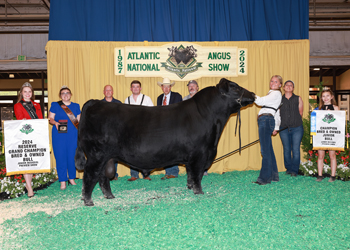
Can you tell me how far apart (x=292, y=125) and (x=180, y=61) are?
97.9 inches

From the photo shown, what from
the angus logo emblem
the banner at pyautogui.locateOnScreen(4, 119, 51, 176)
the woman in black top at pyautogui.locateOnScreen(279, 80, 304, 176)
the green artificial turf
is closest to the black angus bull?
the green artificial turf

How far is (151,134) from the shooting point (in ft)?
11.0

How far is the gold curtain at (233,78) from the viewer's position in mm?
5398

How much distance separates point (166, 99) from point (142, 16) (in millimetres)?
1896

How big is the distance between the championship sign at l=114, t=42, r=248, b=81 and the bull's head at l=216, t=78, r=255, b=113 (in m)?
1.84

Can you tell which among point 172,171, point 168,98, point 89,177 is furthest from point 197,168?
point 168,98

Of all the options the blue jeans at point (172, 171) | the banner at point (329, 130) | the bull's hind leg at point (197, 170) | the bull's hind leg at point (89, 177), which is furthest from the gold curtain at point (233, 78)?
the bull's hind leg at point (89, 177)

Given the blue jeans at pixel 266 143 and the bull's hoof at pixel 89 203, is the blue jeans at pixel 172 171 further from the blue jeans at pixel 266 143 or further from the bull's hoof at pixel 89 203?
the bull's hoof at pixel 89 203

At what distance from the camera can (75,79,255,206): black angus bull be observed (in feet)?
10.9

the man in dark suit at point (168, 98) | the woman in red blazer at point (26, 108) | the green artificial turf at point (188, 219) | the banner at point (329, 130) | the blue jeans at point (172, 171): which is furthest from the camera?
the blue jeans at point (172, 171)

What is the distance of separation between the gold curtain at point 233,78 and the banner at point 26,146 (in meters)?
1.57

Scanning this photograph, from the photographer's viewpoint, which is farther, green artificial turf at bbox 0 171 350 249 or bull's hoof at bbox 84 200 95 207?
bull's hoof at bbox 84 200 95 207

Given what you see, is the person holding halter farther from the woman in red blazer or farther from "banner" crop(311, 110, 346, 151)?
"banner" crop(311, 110, 346, 151)

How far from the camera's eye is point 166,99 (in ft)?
16.7
